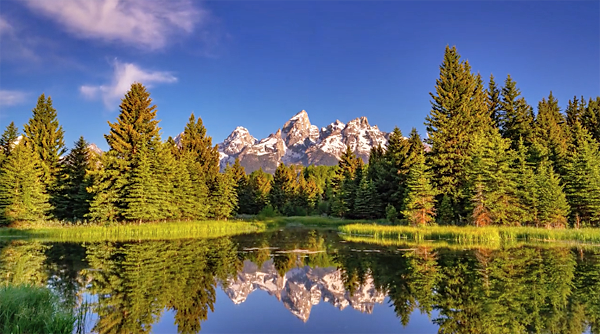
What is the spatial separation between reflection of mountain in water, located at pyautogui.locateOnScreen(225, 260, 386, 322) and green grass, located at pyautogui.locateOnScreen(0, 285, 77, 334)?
5.79 metres

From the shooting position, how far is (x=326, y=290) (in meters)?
14.1

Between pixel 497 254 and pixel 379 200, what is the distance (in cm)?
3024

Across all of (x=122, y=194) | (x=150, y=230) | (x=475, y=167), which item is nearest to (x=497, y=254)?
(x=475, y=167)

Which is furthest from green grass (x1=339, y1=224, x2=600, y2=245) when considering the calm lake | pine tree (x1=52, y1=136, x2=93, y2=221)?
pine tree (x1=52, y1=136, x2=93, y2=221)

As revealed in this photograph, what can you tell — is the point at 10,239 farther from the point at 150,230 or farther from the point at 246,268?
the point at 246,268

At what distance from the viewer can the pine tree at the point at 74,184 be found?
136 feet

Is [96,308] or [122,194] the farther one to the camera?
[122,194]

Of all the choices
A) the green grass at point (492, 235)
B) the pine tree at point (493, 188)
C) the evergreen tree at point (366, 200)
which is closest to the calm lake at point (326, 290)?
the green grass at point (492, 235)

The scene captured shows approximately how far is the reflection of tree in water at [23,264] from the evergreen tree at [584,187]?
137ft

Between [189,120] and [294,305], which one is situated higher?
[189,120]

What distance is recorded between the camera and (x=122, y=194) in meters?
37.3

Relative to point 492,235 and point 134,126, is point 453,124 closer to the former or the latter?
point 492,235

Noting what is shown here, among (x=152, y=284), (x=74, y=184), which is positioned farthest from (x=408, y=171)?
(x=74, y=184)

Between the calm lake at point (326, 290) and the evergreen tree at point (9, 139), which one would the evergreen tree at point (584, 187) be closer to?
the calm lake at point (326, 290)
